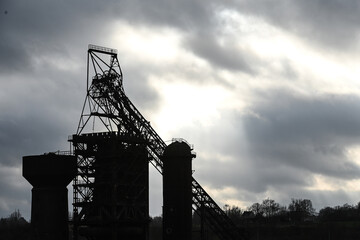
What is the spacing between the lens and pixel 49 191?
70.3 metres

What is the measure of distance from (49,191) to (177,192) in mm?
16966

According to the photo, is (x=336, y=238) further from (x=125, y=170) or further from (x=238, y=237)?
(x=125, y=170)

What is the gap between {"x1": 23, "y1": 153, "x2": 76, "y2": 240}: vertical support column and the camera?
228ft

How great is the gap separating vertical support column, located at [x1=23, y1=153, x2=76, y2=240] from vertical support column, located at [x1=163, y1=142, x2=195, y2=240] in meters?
12.7

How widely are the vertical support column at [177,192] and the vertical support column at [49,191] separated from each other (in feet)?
41.6

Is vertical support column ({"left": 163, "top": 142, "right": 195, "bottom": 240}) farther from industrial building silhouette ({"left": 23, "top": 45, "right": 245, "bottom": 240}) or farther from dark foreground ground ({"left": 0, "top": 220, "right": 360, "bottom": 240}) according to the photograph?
dark foreground ground ({"left": 0, "top": 220, "right": 360, "bottom": 240})

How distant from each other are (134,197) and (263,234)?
5153 cm

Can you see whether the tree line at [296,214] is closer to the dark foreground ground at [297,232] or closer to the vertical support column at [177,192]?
the dark foreground ground at [297,232]

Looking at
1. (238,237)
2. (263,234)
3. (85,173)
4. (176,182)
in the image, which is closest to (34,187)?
(85,173)

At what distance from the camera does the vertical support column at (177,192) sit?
63.2 m

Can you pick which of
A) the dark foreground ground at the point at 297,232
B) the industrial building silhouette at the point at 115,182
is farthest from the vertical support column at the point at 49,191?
the dark foreground ground at the point at 297,232

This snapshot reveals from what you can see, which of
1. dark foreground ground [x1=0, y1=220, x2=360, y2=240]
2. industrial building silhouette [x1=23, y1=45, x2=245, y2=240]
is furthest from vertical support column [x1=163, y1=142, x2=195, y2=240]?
dark foreground ground [x1=0, y1=220, x2=360, y2=240]

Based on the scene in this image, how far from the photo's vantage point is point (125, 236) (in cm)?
6588

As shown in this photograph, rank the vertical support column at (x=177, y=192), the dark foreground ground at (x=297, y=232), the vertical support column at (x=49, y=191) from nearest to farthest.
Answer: the vertical support column at (x=177, y=192) < the vertical support column at (x=49, y=191) < the dark foreground ground at (x=297, y=232)
